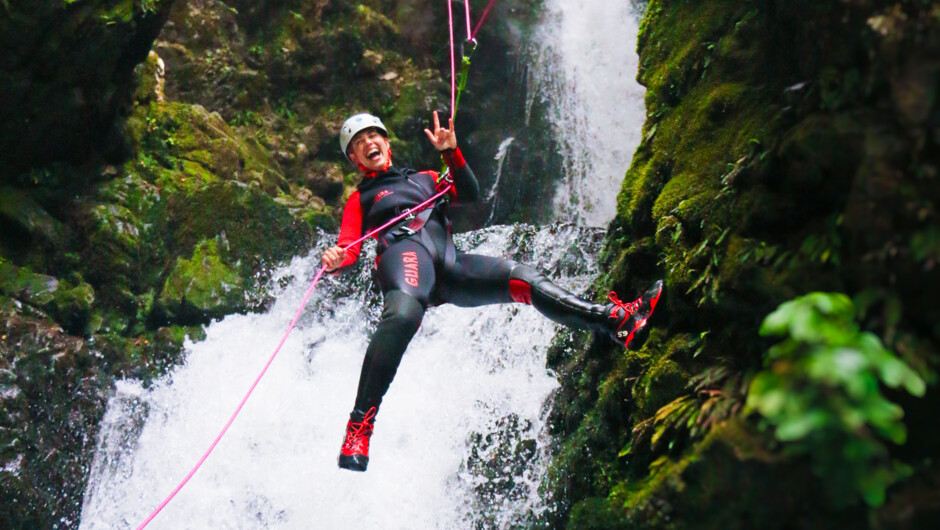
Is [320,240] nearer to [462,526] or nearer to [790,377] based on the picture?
[462,526]

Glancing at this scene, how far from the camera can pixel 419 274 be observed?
14.9 ft

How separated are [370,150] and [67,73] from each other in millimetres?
3286

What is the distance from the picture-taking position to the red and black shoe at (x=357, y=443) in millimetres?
4016

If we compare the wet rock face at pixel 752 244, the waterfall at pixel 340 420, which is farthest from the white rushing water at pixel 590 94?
the wet rock face at pixel 752 244

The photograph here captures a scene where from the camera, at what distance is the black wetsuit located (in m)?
4.21

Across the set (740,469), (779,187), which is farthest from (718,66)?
(740,469)

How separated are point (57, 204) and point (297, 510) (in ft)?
13.1

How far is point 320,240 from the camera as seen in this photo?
856 cm

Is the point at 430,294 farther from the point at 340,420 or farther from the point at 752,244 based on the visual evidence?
the point at 340,420

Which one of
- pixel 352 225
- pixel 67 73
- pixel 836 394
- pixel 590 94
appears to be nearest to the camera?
pixel 836 394

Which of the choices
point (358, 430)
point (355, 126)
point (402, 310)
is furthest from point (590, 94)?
point (358, 430)

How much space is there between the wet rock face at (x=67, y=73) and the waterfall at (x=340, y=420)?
2.33 m

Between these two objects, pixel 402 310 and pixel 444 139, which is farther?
pixel 444 139

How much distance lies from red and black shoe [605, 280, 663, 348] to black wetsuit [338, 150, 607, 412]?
72 millimetres
